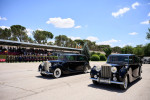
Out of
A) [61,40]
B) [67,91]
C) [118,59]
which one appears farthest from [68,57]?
[61,40]

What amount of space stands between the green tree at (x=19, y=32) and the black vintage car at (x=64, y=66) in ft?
183

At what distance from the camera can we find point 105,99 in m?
4.08

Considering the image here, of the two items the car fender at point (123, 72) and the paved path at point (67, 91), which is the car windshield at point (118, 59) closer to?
the car fender at point (123, 72)

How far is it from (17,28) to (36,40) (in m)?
11.7

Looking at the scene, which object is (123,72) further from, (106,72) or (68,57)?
(68,57)

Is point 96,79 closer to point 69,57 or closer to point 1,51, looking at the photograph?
point 69,57

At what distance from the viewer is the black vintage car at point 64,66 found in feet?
25.7

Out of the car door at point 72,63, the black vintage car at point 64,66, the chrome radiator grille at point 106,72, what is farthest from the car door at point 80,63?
the chrome radiator grille at point 106,72

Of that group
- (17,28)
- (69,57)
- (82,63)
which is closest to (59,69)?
(69,57)

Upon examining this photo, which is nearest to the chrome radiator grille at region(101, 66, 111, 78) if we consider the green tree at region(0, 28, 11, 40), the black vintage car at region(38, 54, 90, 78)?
the black vintage car at region(38, 54, 90, 78)

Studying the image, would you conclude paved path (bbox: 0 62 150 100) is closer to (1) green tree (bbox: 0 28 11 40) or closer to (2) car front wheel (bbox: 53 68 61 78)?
(2) car front wheel (bbox: 53 68 61 78)

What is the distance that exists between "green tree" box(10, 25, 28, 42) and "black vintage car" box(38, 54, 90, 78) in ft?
183

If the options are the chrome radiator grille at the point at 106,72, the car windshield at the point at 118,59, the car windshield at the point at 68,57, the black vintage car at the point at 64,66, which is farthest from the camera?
the car windshield at the point at 68,57

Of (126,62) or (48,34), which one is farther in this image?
(48,34)
